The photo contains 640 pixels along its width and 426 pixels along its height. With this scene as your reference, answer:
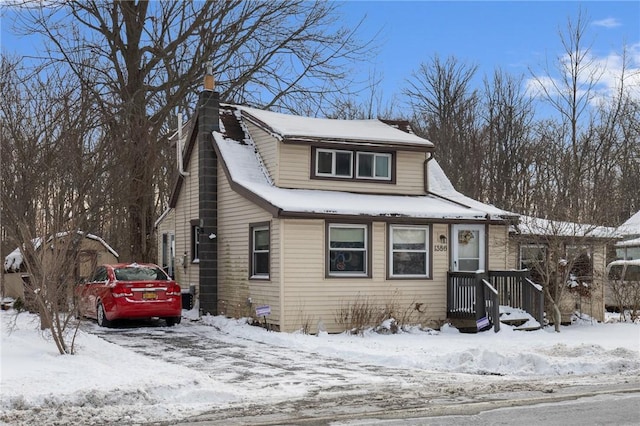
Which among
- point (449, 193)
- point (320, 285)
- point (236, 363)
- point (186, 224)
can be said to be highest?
point (449, 193)

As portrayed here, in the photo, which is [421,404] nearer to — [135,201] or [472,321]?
[472,321]

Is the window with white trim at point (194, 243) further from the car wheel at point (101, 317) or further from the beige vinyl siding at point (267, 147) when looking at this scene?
the car wheel at point (101, 317)

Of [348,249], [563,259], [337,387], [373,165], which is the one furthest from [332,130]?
[337,387]

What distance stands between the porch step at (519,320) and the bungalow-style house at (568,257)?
44.0 inches

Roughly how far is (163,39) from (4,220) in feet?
49.0

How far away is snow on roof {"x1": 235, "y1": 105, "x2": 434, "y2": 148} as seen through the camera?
63.8ft

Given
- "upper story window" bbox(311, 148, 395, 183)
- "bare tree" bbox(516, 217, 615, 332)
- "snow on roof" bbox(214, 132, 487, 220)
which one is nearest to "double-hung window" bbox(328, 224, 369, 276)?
"snow on roof" bbox(214, 132, 487, 220)

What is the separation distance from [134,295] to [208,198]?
4264 millimetres

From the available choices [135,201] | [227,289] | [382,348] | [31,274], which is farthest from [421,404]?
[135,201]

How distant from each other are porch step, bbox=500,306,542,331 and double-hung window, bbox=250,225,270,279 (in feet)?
19.4

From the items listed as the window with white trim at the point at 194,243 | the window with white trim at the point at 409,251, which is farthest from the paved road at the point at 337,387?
the window with white trim at the point at 194,243

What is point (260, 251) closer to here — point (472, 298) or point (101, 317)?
point (101, 317)

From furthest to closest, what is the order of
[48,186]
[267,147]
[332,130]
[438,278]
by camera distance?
[332,130]
[267,147]
[438,278]
[48,186]

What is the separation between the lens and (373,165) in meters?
20.5
